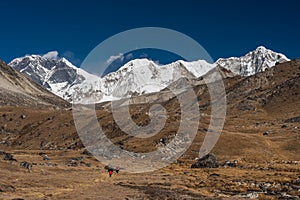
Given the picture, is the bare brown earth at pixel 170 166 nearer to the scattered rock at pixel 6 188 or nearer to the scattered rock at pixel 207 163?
the scattered rock at pixel 6 188

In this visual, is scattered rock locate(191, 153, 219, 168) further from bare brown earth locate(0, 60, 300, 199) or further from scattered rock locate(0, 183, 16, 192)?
scattered rock locate(0, 183, 16, 192)

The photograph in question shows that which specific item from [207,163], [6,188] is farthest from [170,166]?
[6,188]

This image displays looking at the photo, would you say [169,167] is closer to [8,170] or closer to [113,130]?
[8,170]

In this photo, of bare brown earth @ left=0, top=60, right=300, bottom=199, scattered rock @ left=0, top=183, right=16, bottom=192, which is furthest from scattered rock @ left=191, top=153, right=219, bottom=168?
scattered rock @ left=0, top=183, right=16, bottom=192

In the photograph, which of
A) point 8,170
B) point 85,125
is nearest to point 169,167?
point 8,170

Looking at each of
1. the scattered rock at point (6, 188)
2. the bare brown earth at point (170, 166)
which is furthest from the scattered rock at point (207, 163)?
the scattered rock at point (6, 188)

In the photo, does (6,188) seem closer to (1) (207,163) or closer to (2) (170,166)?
(1) (207,163)

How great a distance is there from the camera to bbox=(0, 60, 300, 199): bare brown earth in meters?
41.4

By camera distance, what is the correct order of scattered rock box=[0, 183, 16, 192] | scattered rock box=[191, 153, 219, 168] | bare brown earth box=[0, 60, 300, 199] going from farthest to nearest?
scattered rock box=[191, 153, 219, 168] → bare brown earth box=[0, 60, 300, 199] → scattered rock box=[0, 183, 16, 192]

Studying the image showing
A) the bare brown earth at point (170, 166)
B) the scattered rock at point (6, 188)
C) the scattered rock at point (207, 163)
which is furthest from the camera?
the scattered rock at point (207, 163)

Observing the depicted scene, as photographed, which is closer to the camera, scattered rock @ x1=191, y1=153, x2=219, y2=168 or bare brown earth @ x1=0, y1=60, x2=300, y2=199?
bare brown earth @ x1=0, y1=60, x2=300, y2=199

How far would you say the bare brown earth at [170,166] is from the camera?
41406 millimetres

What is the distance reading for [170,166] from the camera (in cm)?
7550

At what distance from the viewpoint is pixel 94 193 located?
1544 inches
